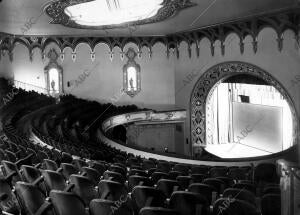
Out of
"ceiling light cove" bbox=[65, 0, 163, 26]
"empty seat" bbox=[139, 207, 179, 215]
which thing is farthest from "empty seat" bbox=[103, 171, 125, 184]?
"ceiling light cove" bbox=[65, 0, 163, 26]

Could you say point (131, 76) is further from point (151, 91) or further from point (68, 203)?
point (68, 203)

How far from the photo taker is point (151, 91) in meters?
21.0

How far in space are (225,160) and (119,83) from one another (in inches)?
400

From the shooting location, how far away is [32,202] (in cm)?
390

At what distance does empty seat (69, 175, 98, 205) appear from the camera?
15.3 feet

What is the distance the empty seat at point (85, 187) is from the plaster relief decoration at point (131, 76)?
16.3 m

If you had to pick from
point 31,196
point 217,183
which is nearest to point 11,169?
point 31,196

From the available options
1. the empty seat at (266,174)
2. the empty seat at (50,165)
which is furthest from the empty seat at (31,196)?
the empty seat at (266,174)

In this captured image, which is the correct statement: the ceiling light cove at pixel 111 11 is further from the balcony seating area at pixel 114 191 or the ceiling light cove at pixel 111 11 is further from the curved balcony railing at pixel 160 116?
the balcony seating area at pixel 114 191

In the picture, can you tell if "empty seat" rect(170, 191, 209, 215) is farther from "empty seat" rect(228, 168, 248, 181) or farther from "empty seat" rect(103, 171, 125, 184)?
"empty seat" rect(228, 168, 248, 181)

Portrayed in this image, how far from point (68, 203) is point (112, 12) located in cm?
1294

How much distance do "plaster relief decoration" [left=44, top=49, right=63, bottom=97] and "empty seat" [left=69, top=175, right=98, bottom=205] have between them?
16.6 metres

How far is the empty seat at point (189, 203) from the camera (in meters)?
4.02

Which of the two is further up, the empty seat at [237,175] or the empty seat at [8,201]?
the empty seat at [8,201]
